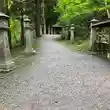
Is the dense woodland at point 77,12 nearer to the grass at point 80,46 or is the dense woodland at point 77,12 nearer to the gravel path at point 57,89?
the grass at point 80,46

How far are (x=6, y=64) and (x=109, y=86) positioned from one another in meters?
3.45

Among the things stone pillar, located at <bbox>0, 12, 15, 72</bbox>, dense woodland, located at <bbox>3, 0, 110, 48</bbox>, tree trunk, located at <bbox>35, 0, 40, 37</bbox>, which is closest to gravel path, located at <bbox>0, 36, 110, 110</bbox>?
stone pillar, located at <bbox>0, 12, 15, 72</bbox>

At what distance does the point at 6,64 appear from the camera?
730 cm

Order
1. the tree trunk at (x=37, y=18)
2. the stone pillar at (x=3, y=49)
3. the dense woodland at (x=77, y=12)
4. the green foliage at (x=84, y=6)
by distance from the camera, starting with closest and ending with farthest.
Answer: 1. the stone pillar at (x=3, y=49)
2. the green foliage at (x=84, y=6)
3. the dense woodland at (x=77, y=12)
4. the tree trunk at (x=37, y=18)

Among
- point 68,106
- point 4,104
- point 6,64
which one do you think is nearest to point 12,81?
point 6,64

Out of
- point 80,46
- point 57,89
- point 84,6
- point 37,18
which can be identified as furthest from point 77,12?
point 57,89

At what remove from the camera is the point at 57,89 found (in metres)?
5.25

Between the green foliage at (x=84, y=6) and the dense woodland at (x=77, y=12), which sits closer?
the green foliage at (x=84, y=6)

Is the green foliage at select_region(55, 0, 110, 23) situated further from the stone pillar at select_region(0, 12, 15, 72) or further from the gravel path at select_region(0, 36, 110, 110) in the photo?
the stone pillar at select_region(0, 12, 15, 72)

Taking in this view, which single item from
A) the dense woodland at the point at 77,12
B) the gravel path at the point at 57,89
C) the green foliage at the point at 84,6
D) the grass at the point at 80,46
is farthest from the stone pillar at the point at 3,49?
the grass at the point at 80,46

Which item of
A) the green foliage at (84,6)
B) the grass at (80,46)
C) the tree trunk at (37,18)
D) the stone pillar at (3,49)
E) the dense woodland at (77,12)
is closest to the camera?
the stone pillar at (3,49)

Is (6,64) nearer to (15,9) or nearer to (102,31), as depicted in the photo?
(102,31)

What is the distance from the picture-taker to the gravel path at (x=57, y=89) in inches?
168

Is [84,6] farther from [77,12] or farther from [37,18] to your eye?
[37,18]
